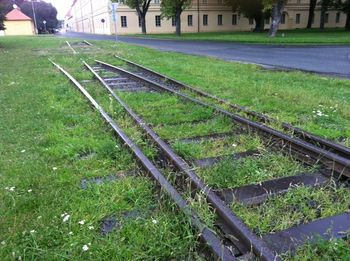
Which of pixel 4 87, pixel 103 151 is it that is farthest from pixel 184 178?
pixel 4 87

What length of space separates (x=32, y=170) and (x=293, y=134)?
3445 millimetres

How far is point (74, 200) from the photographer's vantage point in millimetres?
3502

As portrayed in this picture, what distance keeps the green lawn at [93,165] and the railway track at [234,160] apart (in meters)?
0.09

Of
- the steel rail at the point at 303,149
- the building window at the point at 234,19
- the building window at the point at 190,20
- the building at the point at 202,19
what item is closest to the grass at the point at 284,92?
the steel rail at the point at 303,149

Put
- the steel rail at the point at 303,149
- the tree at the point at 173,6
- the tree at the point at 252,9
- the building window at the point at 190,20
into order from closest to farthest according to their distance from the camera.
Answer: the steel rail at the point at 303,149 → the tree at the point at 173,6 → the tree at the point at 252,9 → the building window at the point at 190,20

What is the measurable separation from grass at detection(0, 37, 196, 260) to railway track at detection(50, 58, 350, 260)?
203mm

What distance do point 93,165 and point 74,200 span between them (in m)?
0.92

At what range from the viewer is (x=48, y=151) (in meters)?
4.78

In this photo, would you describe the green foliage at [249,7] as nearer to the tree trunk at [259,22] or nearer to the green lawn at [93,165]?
the tree trunk at [259,22]

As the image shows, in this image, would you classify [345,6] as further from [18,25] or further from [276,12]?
[18,25]

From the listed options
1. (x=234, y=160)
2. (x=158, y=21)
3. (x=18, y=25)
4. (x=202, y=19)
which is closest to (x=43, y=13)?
(x=18, y=25)

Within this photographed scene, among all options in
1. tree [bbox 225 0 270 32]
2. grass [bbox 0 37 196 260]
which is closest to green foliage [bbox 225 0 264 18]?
tree [bbox 225 0 270 32]

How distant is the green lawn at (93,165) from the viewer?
9.32 ft

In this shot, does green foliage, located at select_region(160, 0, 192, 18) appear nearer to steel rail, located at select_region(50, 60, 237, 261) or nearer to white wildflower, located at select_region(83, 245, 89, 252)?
steel rail, located at select_region(50, 60, 237, 261)
